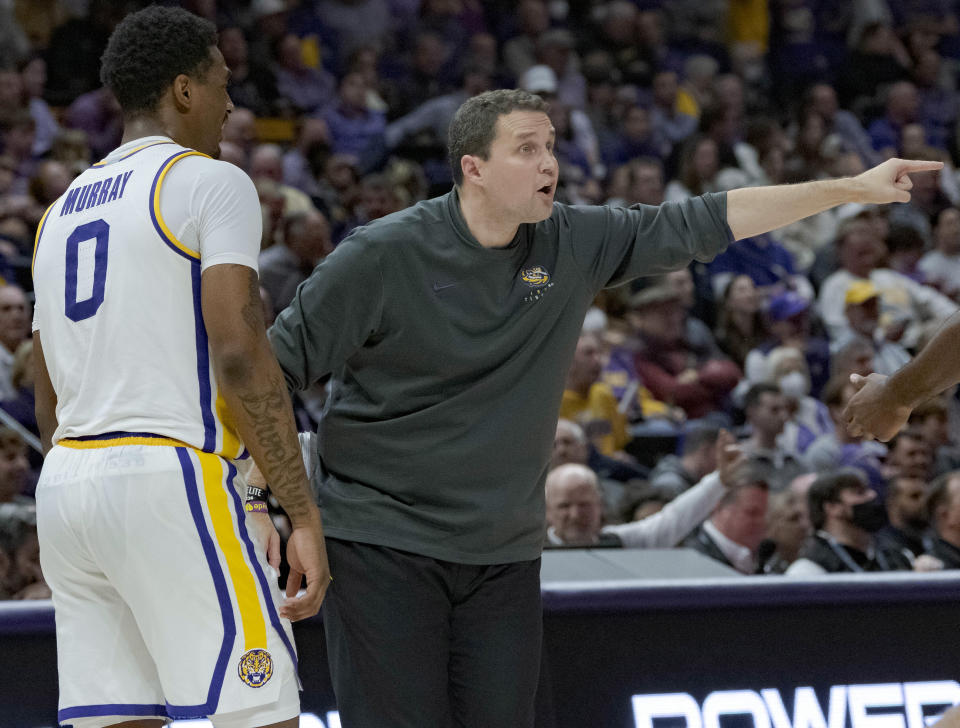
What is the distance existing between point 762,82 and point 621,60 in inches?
62.9

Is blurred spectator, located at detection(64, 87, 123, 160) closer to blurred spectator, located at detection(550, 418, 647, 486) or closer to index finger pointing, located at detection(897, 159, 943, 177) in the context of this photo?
blurred spectator, located at detection(550, 418, 647, 486)

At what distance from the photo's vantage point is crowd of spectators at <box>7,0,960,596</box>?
19.4 feet

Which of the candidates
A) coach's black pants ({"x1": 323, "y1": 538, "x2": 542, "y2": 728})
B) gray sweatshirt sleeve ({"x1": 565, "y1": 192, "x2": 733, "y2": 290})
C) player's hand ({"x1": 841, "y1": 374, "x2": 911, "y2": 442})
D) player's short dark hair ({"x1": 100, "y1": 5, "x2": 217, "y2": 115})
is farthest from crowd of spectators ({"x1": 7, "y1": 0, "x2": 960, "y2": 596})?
player's short dark hair ({"x1": 100, "y1": 5, "x2": 217, "y2": 115})

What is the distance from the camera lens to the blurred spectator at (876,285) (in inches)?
354

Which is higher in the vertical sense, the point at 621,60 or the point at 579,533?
the point at 621,60

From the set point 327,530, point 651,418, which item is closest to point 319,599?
point 327,530

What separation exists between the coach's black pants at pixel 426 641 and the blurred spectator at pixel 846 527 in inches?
101

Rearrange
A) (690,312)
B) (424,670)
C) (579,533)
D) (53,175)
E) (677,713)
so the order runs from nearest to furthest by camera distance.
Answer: (424,670) → (677,713) → (579,533) → (53,175) → (690,312)

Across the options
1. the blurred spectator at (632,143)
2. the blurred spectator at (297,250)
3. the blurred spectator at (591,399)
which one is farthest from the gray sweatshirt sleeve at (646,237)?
the blurred spectator at (632,143)

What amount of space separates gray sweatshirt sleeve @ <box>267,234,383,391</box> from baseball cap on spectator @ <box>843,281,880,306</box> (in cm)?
649

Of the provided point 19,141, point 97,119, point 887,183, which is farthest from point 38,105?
point 887,183

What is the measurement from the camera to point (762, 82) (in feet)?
41.9

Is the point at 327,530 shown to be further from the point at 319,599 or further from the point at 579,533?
the point at 579,533

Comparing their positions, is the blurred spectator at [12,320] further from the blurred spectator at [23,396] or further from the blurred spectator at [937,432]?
the blurred spectator at [937,432]
